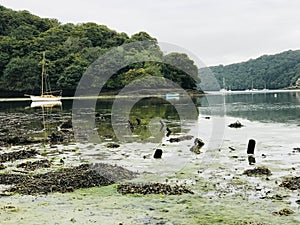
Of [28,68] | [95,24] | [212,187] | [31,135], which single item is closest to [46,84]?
[28,68]

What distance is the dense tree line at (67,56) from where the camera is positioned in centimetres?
12900

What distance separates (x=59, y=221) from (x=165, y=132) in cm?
2374

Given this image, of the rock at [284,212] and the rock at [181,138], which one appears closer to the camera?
the rock at [284,212]

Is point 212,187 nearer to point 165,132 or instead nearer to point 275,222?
point 275,222

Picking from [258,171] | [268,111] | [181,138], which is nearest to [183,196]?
[258,171]

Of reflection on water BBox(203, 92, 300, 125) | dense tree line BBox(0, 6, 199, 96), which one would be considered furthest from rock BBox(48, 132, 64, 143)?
dense tree line BBox(0, 6, 199, 96)

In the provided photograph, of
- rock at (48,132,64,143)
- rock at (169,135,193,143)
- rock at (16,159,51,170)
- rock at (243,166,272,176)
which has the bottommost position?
rock at (243,166,272,176)

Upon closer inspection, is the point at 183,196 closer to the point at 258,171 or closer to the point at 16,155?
the point at 258,171

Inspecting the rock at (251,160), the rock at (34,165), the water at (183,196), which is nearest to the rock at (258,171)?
the water at (183,196)

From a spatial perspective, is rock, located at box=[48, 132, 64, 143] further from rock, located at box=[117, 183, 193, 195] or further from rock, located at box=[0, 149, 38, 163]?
rock, located at box=[117, 183, 193, 195]

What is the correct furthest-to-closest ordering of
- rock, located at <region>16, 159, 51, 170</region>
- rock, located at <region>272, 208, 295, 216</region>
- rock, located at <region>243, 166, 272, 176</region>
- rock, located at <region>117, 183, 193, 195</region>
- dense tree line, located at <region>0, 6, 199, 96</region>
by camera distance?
Answer: dense tree line, located at <region>0, 6, 199, 96</region>, rock, located at <region>16, 159, 51, 170</region>, rock, located at <region>243, 166, 272, 176</region>, rock, located at <region>117, 183, 193, 195</region>, rock, located at <region>272, 208, 295, 216</region>

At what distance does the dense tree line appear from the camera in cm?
12900

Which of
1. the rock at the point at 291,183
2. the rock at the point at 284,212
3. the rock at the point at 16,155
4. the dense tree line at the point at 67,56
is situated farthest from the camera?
the dense tree line at the point at 67,56

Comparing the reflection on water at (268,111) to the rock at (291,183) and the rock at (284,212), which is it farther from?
the rock at (284,212)
